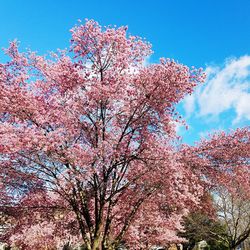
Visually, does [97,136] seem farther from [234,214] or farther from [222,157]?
[234,214]

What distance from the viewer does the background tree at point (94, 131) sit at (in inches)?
388

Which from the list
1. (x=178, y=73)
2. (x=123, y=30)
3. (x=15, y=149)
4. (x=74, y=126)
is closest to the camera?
(x=15, y=149)

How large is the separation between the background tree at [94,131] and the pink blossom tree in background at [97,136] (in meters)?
0.03

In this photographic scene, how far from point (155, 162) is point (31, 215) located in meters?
5.05

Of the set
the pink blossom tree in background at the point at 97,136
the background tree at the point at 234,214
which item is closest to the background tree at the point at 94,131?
the pink blossom tree in background at the point at 97,136

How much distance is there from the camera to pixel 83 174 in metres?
10.0

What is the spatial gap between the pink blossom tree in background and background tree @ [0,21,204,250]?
0.11 ft

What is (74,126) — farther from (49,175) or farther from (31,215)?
(31,215)

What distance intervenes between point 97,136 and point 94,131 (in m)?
0.20

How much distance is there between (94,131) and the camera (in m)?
11.0

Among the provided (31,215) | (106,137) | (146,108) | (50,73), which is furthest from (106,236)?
(50,73)

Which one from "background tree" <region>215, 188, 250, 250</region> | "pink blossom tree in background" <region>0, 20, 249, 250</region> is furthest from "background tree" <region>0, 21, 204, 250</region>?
"background tree" <region>215, 188, 250, 250</region>

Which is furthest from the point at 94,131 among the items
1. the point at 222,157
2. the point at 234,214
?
the point at 234,214

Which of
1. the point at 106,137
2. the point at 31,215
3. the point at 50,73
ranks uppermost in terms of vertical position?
the point at 50,73
